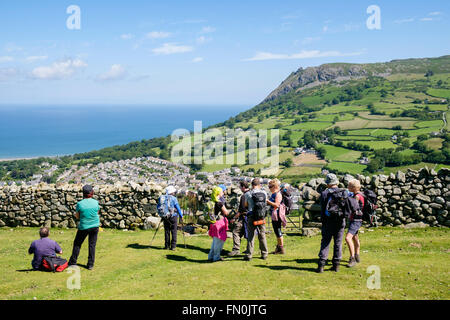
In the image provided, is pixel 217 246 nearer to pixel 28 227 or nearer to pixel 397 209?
pixel 397 209

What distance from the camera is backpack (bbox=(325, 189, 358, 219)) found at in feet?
25.8

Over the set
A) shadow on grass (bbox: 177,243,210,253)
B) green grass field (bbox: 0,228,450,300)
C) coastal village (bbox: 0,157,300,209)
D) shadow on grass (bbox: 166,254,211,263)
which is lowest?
coastal village (bbox: 0,157,300,209)

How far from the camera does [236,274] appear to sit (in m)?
8.30

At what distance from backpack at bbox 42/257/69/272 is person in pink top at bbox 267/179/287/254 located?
20.2 feet

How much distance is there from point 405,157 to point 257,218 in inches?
2936

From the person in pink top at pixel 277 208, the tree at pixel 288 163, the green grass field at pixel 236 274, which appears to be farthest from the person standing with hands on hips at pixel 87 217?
the tree at pixel 288 163

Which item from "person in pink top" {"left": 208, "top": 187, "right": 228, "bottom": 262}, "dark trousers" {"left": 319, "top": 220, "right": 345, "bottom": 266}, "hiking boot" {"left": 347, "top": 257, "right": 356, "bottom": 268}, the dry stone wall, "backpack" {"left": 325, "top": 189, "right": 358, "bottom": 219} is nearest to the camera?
"backpack" {"left": 325, "top": 189, "right": 358, "bottom": 219}

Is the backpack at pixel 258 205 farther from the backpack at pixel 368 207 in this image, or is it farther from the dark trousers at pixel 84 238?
the dark trousers at pixel 84 238

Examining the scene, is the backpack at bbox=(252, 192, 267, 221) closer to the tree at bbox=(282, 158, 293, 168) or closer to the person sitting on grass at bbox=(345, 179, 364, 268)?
the person sitting on grass at bbox=(345, 179, 364, 268)

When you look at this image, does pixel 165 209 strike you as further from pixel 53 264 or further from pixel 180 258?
pixel 53 264

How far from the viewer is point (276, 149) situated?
99.9m

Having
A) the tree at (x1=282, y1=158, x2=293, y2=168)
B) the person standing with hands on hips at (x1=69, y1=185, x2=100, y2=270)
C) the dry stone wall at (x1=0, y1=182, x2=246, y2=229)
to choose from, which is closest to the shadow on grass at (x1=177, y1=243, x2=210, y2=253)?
the dry stone wall at (x1=0, y1=182, x2=246, y2=229)

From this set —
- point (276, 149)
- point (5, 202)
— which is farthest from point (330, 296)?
point (276, 149)

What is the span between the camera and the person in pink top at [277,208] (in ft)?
31.7
